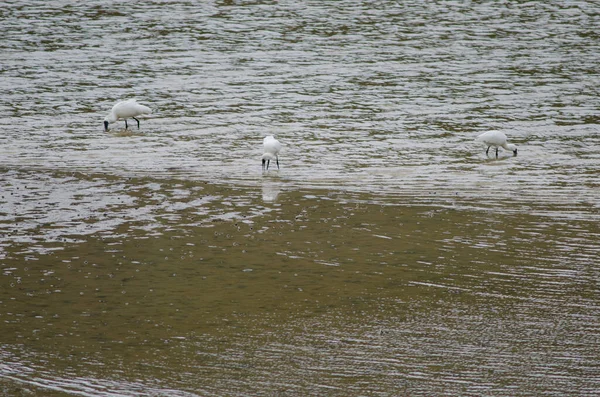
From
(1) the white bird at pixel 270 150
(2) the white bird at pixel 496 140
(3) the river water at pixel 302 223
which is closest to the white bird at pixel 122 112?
(3) the river water at pixel 302 223

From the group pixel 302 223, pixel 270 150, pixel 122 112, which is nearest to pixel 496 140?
pixel 270 150

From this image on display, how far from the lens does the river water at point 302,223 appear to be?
7.24 metres

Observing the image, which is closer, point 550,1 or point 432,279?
point 432,279

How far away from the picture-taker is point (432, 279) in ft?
30.8

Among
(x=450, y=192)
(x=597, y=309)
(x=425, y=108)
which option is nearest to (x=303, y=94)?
(x=425, y=108)

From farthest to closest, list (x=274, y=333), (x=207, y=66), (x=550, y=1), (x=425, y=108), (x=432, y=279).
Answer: (x=550, y=1), (x=207, y=66), (x=425, y=108), (x=432, y=279), (x=274, y=333)

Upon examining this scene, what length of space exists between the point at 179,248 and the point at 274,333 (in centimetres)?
284

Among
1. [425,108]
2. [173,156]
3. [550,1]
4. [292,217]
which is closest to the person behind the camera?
[292,217]

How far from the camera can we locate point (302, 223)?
458 inches

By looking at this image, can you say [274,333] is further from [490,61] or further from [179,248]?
[490,61]

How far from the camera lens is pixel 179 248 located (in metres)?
10.5

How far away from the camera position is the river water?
7238 mm

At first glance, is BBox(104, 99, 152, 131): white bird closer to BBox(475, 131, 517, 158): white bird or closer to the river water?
the river water

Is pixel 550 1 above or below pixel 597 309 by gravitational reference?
above
